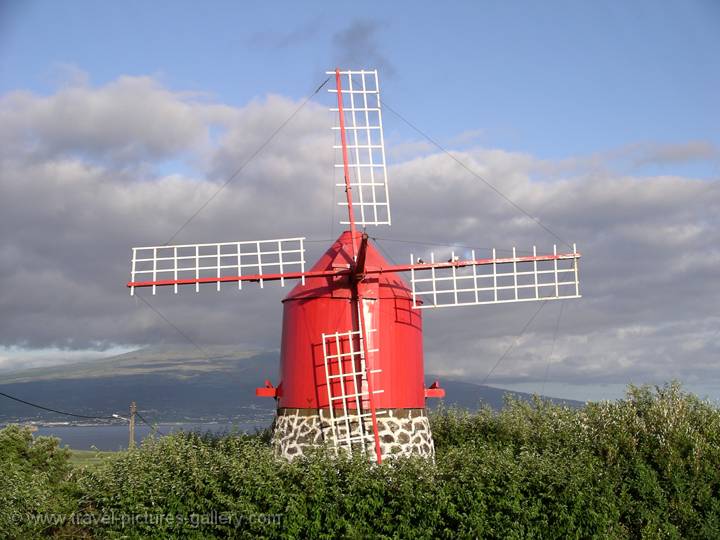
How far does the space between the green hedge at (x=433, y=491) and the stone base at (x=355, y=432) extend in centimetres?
58

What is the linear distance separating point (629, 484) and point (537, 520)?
3761 millimetres

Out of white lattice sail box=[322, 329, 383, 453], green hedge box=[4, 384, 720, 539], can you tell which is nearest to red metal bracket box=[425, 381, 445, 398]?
green hedge box=[4, 384, 720, 539]

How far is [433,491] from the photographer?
17.2 metres

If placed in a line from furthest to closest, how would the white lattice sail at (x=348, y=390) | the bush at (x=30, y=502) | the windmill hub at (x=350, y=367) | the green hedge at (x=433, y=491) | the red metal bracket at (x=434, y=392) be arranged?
the red metal bracket at (x=434, y=392), the windmill hub at (x=350, y=367), the white lattice sail at (x=348, y=390), the bush at (x=30, y=502), the green hedge at (x=433, y=491)

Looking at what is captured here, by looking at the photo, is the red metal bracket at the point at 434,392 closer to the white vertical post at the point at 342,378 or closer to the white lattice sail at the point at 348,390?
the white lattice sail at the point at 348,390

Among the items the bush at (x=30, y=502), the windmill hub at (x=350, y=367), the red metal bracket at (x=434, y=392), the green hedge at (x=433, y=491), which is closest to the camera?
the green hedge at (x=433, y=491)

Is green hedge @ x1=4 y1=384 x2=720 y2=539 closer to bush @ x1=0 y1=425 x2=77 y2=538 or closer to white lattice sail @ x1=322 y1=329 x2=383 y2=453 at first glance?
bush @ x1=0 y1=425 x2=77 y2=538

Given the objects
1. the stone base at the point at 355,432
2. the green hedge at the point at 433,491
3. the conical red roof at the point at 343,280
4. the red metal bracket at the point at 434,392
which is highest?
the conical red roof at the point at 343,280

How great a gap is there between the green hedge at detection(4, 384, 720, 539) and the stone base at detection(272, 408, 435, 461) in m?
0.58

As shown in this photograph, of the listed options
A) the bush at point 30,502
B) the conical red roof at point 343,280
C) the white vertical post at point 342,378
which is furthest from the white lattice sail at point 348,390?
the bush at point 30,502

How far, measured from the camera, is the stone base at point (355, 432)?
1892cm

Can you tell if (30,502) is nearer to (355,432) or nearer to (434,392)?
(355,432)

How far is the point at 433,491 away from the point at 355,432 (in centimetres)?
245

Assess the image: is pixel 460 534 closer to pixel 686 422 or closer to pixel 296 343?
pixel 296 343
